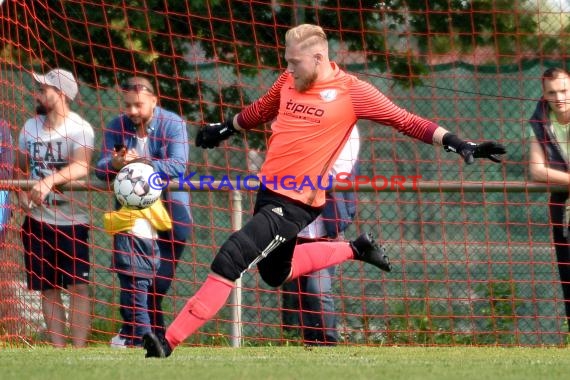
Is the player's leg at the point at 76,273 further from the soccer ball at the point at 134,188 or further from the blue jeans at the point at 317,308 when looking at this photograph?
the blue jeans at the point at 317,308

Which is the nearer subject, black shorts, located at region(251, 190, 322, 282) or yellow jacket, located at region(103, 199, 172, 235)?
black shorts, located at region(251, 190, 322, 282)

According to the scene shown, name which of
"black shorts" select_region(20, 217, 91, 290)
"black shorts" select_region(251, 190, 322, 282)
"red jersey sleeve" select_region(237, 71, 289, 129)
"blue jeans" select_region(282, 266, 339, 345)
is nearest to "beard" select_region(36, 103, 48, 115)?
"black shorts" select_region(20, 217, 91, 290)

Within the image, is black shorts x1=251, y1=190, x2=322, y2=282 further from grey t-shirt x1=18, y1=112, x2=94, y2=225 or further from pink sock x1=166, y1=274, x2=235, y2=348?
grey t-shirt x1=18, y1=112, x2=94, y2=225

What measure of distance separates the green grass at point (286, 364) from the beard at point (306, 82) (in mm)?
1501

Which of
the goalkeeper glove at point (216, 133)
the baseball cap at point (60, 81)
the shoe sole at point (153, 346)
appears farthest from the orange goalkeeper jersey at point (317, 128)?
the baseball cap at point (60, 81)

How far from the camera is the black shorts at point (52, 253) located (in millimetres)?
8961

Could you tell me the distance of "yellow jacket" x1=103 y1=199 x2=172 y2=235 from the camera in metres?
8.86

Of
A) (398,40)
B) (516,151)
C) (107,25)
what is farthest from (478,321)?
(107,25)

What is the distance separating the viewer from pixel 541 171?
8.66 m

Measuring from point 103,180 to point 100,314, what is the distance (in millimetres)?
1976

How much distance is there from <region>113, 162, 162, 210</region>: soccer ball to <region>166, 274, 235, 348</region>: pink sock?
1.65 metres

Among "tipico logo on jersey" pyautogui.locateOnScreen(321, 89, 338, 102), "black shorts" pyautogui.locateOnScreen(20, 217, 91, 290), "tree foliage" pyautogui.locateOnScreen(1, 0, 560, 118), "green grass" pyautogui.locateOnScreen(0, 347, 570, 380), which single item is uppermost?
"tree foliage" pyautogui.locateOnScreen(1, 0, 560, 118)

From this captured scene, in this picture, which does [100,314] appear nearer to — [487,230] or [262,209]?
[487,230]

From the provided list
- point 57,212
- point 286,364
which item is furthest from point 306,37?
point 57,212
